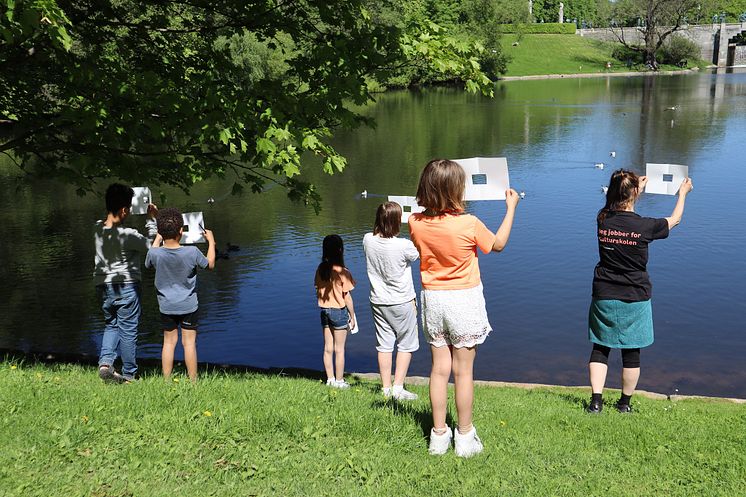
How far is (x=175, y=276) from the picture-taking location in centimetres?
723

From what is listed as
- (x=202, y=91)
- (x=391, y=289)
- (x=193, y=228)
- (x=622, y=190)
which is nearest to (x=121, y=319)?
(x=193, y=228)

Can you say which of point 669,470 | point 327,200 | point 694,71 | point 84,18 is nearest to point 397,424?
point 669,470

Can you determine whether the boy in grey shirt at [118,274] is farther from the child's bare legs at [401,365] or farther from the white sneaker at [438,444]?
the white sneaker at [438,444]

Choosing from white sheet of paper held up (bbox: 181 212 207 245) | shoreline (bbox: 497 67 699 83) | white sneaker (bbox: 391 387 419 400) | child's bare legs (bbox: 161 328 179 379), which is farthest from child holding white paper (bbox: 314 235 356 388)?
shoreline (bbox: 497 67 699 83)

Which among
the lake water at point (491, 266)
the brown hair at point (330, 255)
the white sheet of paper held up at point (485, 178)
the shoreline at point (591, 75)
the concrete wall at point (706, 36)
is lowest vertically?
the lake water at point (491, 266)

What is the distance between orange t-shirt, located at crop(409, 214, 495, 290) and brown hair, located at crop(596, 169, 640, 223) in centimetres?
188

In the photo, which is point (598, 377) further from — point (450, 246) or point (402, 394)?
point (450, 246)

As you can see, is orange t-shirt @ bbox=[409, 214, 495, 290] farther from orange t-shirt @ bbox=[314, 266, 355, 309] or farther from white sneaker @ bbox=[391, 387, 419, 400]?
orange t-shirt @ bbox=[314, 266, 355, 309]

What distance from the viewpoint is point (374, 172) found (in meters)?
30.8

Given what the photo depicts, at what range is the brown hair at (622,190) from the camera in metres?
6.53

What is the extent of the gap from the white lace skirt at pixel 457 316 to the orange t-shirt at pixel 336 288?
2.91 meters

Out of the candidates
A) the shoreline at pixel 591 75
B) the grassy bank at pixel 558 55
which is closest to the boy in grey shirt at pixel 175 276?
the shoreline at pixel 591 75

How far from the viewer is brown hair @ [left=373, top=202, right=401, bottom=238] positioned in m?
7.02

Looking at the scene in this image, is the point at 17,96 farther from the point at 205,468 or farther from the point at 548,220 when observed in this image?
the point at 548,220
